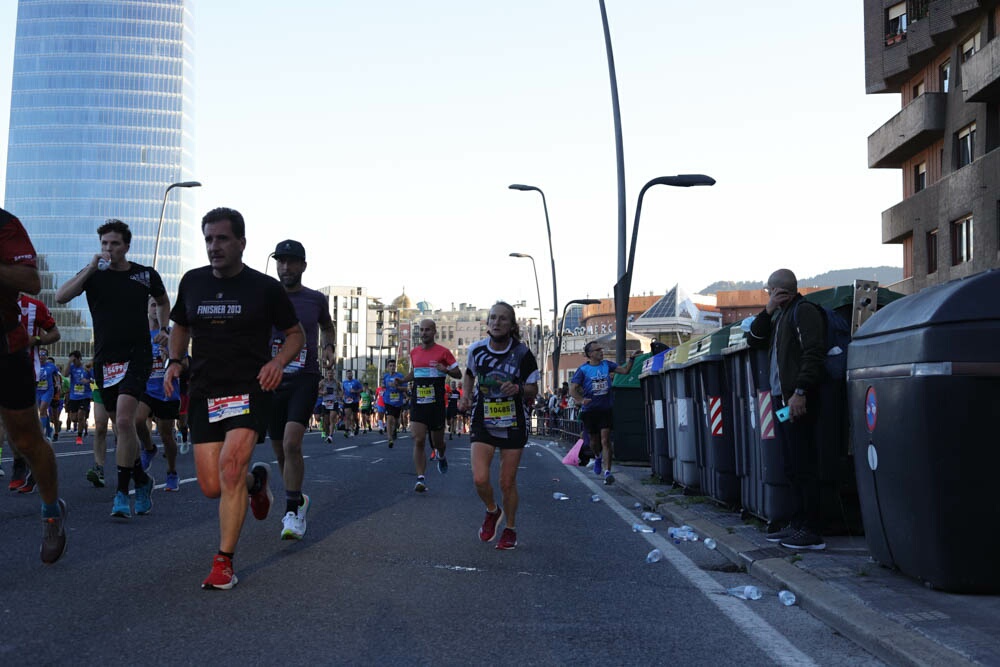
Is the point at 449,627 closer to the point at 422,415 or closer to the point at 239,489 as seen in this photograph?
the point at 239,489

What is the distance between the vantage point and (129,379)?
9.13 metres

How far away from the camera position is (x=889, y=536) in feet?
20.9

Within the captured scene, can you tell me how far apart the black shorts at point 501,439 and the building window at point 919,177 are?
32762mm

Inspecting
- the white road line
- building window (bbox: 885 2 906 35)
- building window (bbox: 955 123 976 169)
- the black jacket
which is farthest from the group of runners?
building window (bbox: 885 2 906 35)

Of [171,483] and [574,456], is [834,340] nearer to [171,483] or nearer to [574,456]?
[171,483]

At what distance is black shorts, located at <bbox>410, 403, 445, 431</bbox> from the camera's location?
13289 millimetres

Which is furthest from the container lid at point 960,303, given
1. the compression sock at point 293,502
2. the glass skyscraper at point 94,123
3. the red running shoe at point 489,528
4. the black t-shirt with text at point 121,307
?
the glass skyscraper at point 94,123

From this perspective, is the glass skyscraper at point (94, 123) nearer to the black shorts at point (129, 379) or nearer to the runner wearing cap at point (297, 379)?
the black shorts at point (129, 379)

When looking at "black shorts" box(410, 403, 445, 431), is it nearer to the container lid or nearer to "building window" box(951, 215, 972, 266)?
the container lid

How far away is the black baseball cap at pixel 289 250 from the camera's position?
881cm

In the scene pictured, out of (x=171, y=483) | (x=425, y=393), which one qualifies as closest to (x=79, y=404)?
(x=425, y=393)

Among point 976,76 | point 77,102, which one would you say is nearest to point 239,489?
point 976,76

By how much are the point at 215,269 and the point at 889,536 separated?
3.80 meters

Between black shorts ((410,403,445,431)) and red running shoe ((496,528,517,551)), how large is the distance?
16.6ft
